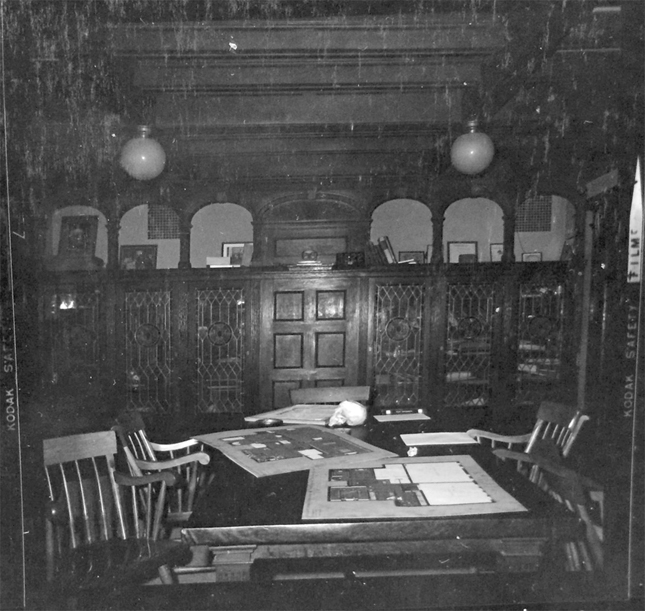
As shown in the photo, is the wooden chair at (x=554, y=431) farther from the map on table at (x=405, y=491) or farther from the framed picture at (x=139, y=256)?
the framed picture at (x=139, y=256)

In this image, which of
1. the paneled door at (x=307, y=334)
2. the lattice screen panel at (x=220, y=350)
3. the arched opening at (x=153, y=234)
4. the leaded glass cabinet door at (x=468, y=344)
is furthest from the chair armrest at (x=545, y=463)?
the arched opening at (x=153, y=234)

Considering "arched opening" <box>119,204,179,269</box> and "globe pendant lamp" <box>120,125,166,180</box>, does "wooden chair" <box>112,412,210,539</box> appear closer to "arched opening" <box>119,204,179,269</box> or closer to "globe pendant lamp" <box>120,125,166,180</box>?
"globe pendant lamp" <box>120,125,166,180</box>

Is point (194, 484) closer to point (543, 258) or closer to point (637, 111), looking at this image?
point (637, 111)

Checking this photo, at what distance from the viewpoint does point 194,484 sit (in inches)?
97.1

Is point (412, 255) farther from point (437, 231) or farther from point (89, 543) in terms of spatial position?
point (89, 543)

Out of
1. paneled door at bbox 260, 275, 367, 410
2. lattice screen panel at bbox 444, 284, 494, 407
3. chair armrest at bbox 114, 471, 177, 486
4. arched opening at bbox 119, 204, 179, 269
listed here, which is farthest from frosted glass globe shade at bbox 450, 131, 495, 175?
arched opening at bbox 119, 204, 179, 269

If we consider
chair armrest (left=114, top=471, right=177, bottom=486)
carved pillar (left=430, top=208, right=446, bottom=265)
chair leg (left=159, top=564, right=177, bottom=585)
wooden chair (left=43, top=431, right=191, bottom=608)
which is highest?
carved pillar (left=430, top=208, right=446, bottom=265)

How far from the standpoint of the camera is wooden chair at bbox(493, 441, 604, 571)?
1482mm

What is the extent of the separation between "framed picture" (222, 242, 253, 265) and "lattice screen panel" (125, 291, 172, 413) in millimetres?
717

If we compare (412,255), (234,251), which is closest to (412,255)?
(412,255)

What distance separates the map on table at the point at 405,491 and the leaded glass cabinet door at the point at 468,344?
9.18 feet

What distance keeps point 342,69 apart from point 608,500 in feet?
8.02

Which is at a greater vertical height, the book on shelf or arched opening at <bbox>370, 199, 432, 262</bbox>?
arched opening at <bbox>370, 199, 432, 262</bbox>

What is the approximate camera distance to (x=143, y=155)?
3.23 metres
